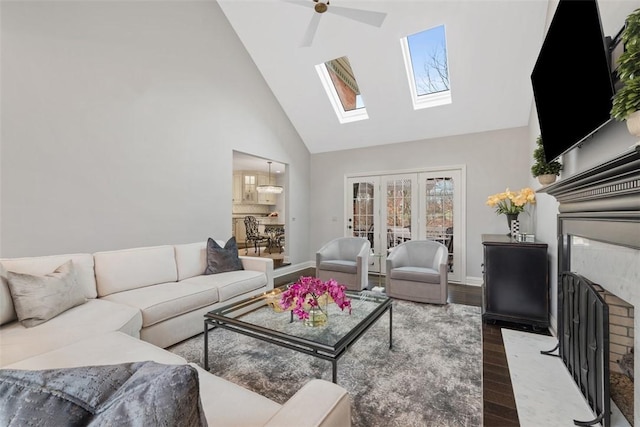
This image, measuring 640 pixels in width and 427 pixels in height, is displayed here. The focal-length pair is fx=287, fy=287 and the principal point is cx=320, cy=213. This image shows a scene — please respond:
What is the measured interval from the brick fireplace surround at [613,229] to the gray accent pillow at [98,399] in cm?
147

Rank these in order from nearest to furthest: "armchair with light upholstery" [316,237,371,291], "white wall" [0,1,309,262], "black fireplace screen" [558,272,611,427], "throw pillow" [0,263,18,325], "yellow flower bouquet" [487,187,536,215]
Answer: "black fireplace screen" [558,272,611,427]
"throw pillow" [0,263,18,325]
"white wall" [0,1,309,262]
"yellow flower bouquet" [487,187,536,215]
"armchair with light upholstery" [316,237,371,291]

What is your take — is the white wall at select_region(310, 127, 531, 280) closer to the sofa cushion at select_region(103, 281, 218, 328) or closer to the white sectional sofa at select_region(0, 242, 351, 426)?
the white sectional sofa at select_region(0, 242, 351, 426)

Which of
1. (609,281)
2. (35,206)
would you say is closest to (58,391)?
(609,281)

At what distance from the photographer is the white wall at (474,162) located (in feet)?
14.9

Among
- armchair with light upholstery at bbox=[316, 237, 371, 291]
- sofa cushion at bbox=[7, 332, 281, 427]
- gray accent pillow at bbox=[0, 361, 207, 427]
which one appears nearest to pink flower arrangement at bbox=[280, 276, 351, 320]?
sofa cushion at bbox=[7, 332, 281, 427]

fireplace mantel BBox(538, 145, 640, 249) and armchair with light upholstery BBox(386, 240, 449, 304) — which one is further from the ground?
fireplace mantel BBox(538, 145, 640, 249)

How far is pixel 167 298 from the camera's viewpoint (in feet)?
8.21

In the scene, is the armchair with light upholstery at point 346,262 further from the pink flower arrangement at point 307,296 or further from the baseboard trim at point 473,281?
the pink flower arrangement at point 307,296

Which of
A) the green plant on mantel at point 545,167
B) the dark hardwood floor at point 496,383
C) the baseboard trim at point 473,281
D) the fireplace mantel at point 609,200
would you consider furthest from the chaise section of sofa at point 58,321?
the baseboard trim at point 473,281

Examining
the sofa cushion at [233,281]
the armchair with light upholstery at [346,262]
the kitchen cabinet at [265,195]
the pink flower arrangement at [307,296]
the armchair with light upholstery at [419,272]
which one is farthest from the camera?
the kitchen cabinet at [265,195]

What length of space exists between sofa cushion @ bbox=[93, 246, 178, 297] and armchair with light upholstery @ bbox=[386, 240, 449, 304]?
274cm

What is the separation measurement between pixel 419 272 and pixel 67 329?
11.4ft

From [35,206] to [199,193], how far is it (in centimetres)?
175

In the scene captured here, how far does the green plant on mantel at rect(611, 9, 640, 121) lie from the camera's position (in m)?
1.07
